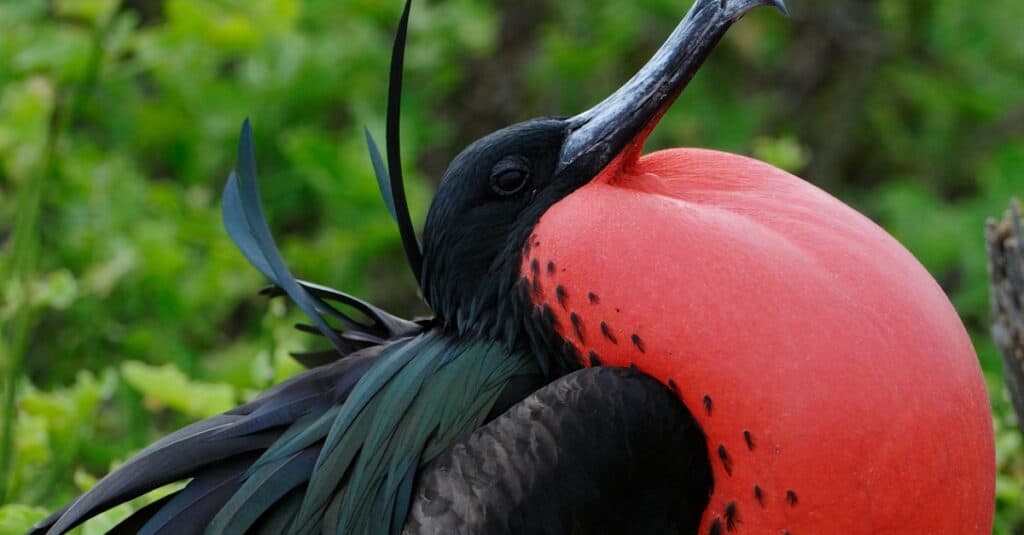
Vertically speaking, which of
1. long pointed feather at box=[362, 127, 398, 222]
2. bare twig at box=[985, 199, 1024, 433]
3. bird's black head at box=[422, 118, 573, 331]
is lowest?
bare twig at box=[985, 199, 1024, 433]

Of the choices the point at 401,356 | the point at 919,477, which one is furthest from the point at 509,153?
the point at 919,477

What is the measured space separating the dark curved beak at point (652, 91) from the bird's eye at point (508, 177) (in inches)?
1.5

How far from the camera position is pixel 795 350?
1320 millimetres

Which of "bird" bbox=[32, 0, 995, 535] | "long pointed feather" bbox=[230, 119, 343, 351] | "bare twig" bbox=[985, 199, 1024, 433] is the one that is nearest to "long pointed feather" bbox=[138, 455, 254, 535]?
"bird" bbox=[32, 0, 995, 535]

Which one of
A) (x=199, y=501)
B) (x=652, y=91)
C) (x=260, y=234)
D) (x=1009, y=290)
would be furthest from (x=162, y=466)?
(x=1009, y=290)

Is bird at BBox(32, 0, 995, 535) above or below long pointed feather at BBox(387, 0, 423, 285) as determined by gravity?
below

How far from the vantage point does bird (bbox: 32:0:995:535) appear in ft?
4.34

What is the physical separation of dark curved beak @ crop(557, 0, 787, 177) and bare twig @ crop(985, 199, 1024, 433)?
52 centimetres

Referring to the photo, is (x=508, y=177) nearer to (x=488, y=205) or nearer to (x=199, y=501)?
(x=488, y=205)

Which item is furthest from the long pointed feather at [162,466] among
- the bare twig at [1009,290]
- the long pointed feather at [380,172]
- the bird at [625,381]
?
the bare twig at [1009,290]

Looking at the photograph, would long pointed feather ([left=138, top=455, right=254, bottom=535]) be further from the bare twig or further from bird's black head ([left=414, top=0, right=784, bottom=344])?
the bare twig

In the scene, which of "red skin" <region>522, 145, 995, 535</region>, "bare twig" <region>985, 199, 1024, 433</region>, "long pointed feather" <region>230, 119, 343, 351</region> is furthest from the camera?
"bare twig" <region>985, 199, 1024, 433</region>

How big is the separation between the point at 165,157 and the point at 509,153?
2.32 m

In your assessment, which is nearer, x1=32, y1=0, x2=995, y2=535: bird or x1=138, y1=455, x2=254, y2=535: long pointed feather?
x1=32, y1=0, x2=995, y2=535: bird
